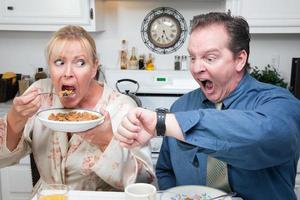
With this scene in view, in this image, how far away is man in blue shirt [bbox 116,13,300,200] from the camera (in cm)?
91

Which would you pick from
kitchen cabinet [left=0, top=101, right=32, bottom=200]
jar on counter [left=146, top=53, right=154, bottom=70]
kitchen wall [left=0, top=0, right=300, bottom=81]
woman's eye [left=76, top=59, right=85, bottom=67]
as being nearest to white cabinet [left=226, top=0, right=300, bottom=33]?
kitchen wall [left=0, top=0, right=300, bottom=81]

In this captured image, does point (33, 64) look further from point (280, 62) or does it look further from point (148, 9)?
point (280, 62)

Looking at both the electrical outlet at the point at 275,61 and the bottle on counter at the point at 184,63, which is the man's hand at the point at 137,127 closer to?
the bottle on counter at the point at 184,63

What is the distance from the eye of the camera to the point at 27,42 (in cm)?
315

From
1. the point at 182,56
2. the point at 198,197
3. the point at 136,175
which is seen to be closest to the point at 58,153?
the point at 136,175

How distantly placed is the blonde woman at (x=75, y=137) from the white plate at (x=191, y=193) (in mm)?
196

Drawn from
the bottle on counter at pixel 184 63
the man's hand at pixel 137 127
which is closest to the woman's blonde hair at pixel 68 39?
the man's hand at pixel 137 127

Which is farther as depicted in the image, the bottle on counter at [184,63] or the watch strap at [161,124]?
the bottle on counter at [184,63]

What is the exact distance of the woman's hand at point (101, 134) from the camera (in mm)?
1239

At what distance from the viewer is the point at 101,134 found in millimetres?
1253

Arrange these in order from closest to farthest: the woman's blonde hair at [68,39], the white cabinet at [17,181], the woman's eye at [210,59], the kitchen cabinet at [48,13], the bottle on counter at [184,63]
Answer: the woman's eye at [210,59] → the woman's blonde hair at [68,39] → the white cabinet at [17,181] → the kitchen cabinet at [48,13] → the bottle on counter at [184,63]

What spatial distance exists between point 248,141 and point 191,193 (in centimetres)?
32

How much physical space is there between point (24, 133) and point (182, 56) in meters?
1.86

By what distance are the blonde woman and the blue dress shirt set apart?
243mm
